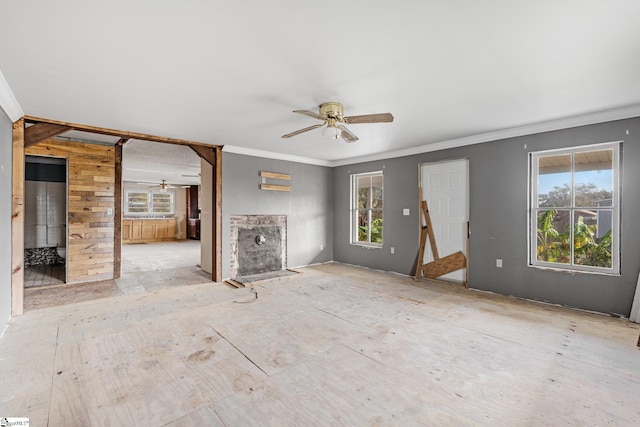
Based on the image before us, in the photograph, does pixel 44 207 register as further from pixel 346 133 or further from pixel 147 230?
pixel 346 133

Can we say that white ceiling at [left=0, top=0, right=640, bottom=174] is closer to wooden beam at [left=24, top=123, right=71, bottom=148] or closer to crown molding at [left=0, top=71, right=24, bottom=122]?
crown molding at [left=0, top=71, right=24, bottom=122]

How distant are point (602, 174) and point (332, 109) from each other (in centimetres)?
352

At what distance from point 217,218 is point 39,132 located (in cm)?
256

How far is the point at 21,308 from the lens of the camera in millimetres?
3451

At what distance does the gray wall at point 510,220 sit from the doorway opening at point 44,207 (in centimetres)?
649

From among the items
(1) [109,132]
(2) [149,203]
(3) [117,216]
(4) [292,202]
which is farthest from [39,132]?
(2) [149,203]

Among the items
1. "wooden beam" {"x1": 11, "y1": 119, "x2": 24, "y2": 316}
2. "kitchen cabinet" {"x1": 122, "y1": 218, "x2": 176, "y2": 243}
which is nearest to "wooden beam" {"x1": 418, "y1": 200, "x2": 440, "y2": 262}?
"wooden beam" {"x1": 11, "y1": 119, "x2": 24, "y2": 316}

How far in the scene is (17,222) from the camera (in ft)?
11.3

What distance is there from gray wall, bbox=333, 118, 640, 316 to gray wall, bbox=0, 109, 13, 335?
5489 mm

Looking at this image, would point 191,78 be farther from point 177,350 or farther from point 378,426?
point 378,426

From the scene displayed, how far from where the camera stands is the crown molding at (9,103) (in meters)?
2.71

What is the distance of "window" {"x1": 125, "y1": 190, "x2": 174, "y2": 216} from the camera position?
1149cm

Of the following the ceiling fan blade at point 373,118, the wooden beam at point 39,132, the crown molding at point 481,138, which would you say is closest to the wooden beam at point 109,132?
the wooden beam at point 39,132

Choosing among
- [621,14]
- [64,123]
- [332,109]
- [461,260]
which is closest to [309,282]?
[461,260]
